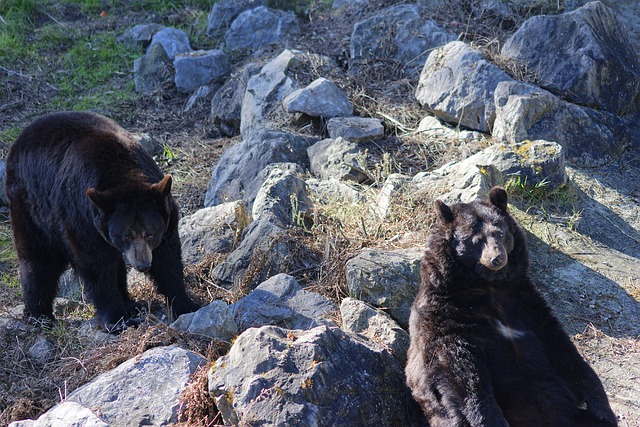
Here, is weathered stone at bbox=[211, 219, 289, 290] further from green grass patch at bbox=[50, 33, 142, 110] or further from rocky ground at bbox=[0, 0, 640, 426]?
green grass patch at bbox=[50, 33, 142, 110]

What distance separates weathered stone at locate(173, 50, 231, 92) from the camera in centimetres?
1180

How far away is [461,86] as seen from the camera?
8.70 m

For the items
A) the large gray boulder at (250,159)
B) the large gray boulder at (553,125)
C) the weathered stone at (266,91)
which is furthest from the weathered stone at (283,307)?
the weathered stone at (266,91)

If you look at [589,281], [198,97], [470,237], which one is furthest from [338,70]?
[470,237]

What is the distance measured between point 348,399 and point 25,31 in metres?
11.9

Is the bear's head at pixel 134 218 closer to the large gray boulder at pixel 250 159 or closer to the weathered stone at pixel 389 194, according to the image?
the weathered stone at pixel 389 194

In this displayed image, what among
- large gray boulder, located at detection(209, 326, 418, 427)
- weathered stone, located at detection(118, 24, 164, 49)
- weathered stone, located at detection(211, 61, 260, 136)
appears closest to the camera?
large gray boulder, located at detection(209, 326, 418, 427)

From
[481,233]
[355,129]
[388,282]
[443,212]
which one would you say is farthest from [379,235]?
[355,129]

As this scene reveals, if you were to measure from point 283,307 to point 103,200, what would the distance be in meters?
1.58

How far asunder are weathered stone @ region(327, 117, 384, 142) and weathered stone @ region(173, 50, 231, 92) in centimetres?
353

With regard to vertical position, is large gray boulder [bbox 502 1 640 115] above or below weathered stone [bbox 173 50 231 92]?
above

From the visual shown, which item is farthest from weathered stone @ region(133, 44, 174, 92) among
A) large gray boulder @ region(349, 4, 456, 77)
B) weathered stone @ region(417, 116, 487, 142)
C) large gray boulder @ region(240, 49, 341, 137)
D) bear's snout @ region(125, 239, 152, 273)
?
bear's snout @ region(125, 239, 152, 273)

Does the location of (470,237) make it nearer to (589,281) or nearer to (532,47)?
(589,281)

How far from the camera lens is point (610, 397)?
503cm
